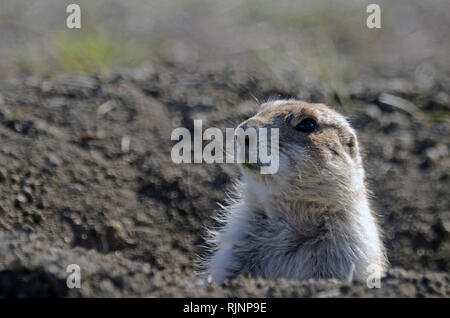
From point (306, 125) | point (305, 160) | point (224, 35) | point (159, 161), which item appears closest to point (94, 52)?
point (159, 161)

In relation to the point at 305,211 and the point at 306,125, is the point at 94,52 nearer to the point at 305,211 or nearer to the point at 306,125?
the point at 306,125

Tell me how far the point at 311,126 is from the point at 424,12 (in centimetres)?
804

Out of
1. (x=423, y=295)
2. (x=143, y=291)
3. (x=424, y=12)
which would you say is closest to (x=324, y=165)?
(x=423, y=295)

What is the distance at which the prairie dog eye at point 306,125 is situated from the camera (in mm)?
5555

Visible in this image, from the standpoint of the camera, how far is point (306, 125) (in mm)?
5582

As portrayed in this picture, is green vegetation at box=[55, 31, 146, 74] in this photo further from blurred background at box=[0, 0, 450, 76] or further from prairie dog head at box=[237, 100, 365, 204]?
prairie dog head at box=[237, 100, 365, 204]

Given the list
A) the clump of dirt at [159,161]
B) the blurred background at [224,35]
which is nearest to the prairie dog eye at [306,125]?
the clump of dirt at [159,161]

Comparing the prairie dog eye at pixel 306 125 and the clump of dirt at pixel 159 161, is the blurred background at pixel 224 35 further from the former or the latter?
the prairie dog eye at pixel 306 125

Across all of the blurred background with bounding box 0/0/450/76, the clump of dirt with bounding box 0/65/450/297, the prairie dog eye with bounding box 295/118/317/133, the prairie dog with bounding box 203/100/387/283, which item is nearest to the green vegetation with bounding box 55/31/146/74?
the blurred background with bounding box 0/0/450/76

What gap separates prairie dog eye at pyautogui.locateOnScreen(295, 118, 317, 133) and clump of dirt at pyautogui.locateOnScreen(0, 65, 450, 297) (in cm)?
153

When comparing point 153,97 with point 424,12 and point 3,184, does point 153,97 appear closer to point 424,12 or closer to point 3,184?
point 3,184

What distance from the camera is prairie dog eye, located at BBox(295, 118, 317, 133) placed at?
5555 mm

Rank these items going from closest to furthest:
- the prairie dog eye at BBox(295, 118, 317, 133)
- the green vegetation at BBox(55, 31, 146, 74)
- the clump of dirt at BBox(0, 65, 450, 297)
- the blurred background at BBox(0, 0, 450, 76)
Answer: the prairie dog eye at BBox(295, 118, 317, 133), the clump of dirt at BBox(0, 65, 450, 297), the green vegetation at BBox(55, 31, 146, 74), the blurred background at BBox(0, 0, 450, 76)

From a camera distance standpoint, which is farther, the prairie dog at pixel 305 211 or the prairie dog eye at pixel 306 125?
the prairie dog eye at pixel 306 125
